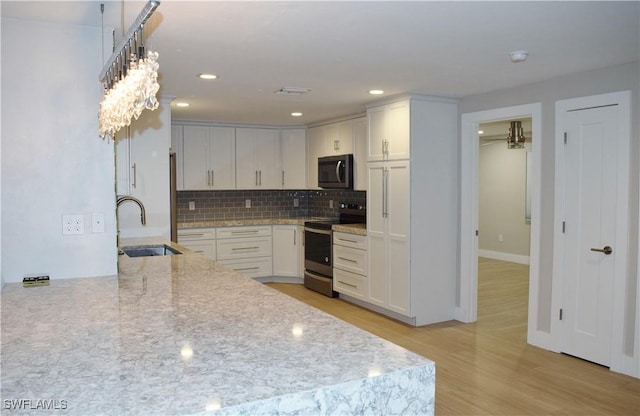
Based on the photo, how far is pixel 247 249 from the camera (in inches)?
261

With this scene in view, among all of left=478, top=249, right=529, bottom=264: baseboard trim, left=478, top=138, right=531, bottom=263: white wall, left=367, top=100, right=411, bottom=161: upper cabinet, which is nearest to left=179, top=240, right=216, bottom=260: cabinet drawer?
left=367, top=100, right=411, bottom=161: upper cabinet

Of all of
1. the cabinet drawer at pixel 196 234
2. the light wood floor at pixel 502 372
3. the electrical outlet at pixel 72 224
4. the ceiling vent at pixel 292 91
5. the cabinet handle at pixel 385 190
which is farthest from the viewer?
the cabinet drawer at pixel 196 234

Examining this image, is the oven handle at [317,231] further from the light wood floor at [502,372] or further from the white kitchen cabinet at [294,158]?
the light wood floor at [502,372]

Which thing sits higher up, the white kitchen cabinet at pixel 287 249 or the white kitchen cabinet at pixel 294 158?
A: the white kitchen cabinet at pixel 294 158

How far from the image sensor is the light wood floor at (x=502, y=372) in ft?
10.1

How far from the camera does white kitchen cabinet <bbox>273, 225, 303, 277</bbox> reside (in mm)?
6781

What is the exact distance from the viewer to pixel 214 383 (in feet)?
4.10

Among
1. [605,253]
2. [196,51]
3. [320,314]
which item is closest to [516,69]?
[605,253]

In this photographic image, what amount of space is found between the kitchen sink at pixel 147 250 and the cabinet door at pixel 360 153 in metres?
2.57

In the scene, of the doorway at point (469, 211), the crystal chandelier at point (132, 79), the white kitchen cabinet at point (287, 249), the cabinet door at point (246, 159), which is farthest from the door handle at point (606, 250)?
the cabinet door at point (246, 159)

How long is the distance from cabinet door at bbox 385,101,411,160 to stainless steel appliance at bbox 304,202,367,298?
1458 mm

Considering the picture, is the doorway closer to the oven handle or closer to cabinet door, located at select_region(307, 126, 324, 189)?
the oven handle

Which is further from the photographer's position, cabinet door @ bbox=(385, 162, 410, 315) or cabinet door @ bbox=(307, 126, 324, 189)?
cabinet door @ bbox=(307, 126, 324, 189)

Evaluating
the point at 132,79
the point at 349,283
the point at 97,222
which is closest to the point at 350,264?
the point at 349,283
